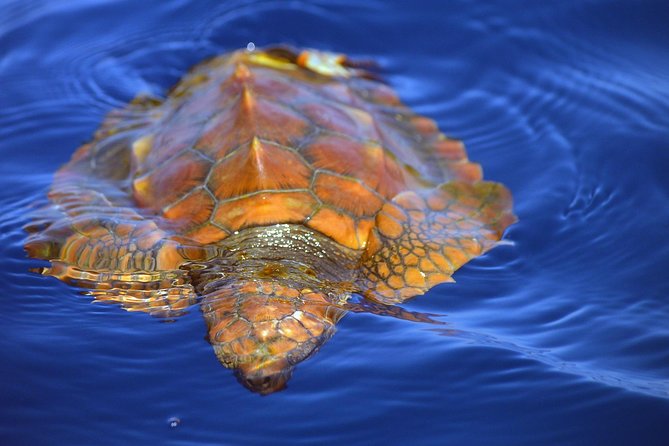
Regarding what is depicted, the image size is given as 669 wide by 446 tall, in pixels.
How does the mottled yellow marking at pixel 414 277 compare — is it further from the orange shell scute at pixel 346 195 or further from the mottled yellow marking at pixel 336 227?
the orange shell scute at pixel 346 195

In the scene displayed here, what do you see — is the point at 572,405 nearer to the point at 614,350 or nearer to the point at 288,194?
the point at 614,350

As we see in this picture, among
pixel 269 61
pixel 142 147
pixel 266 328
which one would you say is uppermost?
pixel 269 61

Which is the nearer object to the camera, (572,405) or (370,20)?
(572,405)

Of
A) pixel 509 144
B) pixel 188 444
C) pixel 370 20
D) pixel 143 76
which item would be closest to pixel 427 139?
pixel 509 144

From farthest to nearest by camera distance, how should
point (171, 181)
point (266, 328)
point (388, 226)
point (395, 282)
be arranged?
point (171, 181)
point (388, 226)
point (395, 282)
point (266, 328)

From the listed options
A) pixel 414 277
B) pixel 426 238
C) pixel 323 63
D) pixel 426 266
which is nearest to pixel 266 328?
pixel 414 277

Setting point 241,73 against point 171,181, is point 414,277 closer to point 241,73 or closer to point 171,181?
point 171,181
